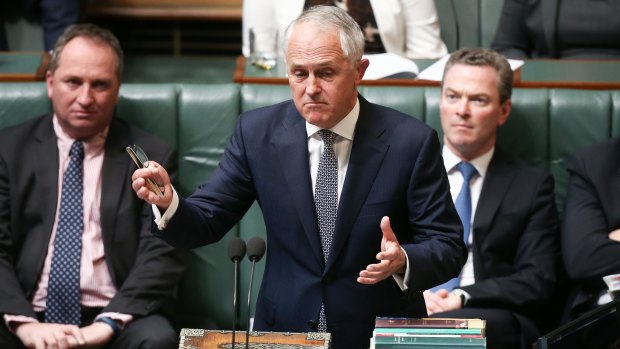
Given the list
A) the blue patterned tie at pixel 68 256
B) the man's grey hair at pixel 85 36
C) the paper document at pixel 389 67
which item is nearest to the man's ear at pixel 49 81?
the man's grey hair at pixel 85 36

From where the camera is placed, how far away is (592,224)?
3.29m

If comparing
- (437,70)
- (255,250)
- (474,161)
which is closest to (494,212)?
(474,161)

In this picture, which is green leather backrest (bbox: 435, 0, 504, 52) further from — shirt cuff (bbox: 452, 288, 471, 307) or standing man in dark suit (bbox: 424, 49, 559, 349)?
shirt cuff (bbox: 452, 288, 471, 307)

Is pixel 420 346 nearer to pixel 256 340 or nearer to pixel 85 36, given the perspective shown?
pixel 256 340

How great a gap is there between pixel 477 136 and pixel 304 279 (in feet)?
3.40

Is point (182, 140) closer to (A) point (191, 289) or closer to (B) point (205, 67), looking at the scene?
(A) point (191, 289)

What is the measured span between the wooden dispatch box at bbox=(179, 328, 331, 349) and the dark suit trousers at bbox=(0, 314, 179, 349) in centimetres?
97

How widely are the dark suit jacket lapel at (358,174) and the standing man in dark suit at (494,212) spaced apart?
30.6 inches

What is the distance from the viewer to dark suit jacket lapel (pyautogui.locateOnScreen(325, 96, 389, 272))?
2.49 m

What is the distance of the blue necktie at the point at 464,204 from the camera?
3.31 m

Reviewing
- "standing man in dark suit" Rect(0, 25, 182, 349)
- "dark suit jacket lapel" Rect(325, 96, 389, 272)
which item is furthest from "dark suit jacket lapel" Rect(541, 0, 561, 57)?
"dark suit jacket lapel" Rect(325, 96, 389, 272)

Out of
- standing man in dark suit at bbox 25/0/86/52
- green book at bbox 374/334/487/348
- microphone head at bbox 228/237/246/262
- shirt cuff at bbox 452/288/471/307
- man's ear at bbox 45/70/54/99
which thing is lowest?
green book at bbox 374/334/487/348

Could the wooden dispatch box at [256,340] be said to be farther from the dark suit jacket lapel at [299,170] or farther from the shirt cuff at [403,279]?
the dark suit jacket lapel at [299,170]

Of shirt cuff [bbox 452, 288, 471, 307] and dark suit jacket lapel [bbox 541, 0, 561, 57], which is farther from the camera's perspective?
dark suit jacket lapel [bbox 541, 0, 561, 57]
